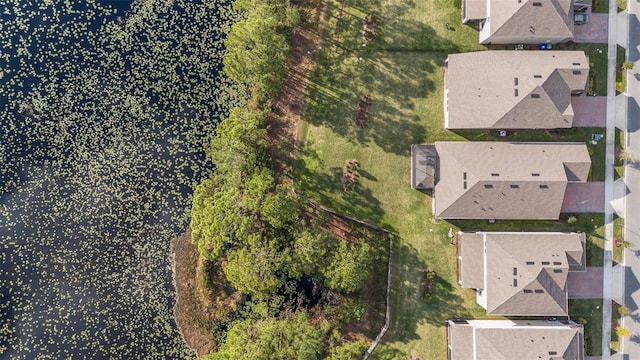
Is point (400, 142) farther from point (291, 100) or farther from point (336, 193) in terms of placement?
point (291, 100)

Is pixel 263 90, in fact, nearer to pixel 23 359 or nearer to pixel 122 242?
pixel 122 242

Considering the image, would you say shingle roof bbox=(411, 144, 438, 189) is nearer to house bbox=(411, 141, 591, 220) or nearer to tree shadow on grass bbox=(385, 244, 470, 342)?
house bbox=(411, 141, 591, 220)

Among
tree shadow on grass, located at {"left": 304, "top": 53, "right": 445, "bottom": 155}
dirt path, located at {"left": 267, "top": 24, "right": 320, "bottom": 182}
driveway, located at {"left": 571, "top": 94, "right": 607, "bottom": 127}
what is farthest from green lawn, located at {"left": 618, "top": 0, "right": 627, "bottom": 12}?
dirt path, located at {"left": 267, "top": 24, "right": 320, "bottom": 182}

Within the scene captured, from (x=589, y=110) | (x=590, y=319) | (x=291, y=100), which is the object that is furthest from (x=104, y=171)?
(x=590, y=319)

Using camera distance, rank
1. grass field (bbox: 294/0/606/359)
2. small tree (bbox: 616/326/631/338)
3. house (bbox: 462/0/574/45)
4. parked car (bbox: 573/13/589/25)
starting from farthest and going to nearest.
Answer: grass field (bbox: 294/0/606/359), parked car (bbox: 573/13/589/25), small tree (bbox: 616/326/631/338), house (bbox: 462/0/574/45)

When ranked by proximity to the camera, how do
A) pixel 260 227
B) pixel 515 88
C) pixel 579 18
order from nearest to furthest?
pixel 515 88, pixel 260 227, pixel 579 18

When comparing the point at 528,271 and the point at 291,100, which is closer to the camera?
the point at 528,271

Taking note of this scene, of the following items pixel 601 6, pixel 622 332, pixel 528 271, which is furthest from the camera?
pixel 601 6
